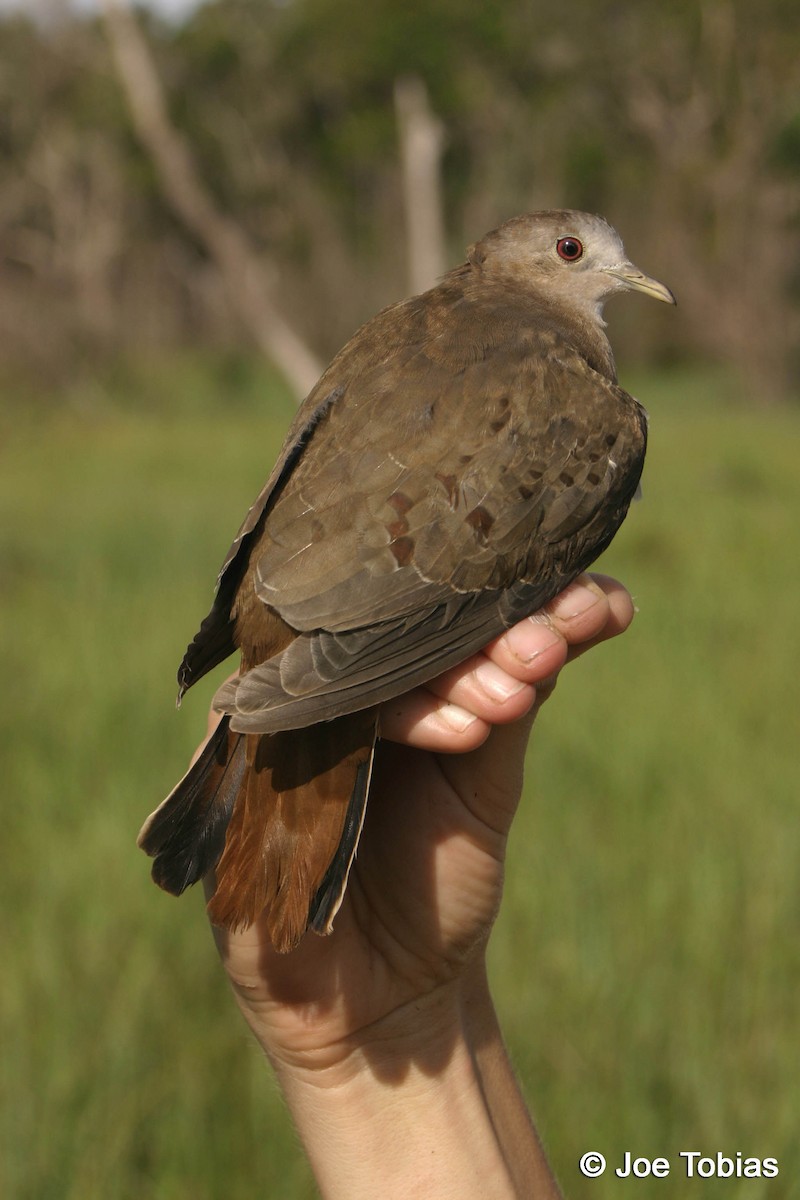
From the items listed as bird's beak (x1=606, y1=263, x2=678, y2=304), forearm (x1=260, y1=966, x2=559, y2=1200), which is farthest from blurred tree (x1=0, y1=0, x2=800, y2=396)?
forearm (x1=260, y1=966, x2=559, y2=1200)

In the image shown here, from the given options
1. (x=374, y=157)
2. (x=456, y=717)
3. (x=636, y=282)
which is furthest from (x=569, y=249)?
(x=374, y=157)

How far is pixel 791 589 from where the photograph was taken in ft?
25.2

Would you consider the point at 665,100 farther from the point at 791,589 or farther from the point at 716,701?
the point at 716,701

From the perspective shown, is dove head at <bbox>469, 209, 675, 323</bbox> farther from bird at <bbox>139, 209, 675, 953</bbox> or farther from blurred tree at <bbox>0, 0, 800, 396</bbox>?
blurred tree at <bbox>0, 0, 800, 396</bbox>

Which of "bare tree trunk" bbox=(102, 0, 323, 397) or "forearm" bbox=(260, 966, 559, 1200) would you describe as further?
"bare tree trunk" bbox=(102, 0, 323, 397)

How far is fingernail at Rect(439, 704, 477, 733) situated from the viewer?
2.09 meters

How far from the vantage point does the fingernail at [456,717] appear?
209 centimetres

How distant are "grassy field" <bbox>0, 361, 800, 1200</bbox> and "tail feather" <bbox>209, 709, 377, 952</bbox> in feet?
4.22

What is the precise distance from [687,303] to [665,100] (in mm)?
2863

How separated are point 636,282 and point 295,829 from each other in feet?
5.14

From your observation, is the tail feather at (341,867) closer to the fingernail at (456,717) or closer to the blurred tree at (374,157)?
the fingernail at (456,717)

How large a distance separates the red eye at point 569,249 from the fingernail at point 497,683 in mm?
1208

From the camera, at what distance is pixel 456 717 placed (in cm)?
210

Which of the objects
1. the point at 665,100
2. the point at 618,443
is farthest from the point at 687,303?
the point at 618,443
